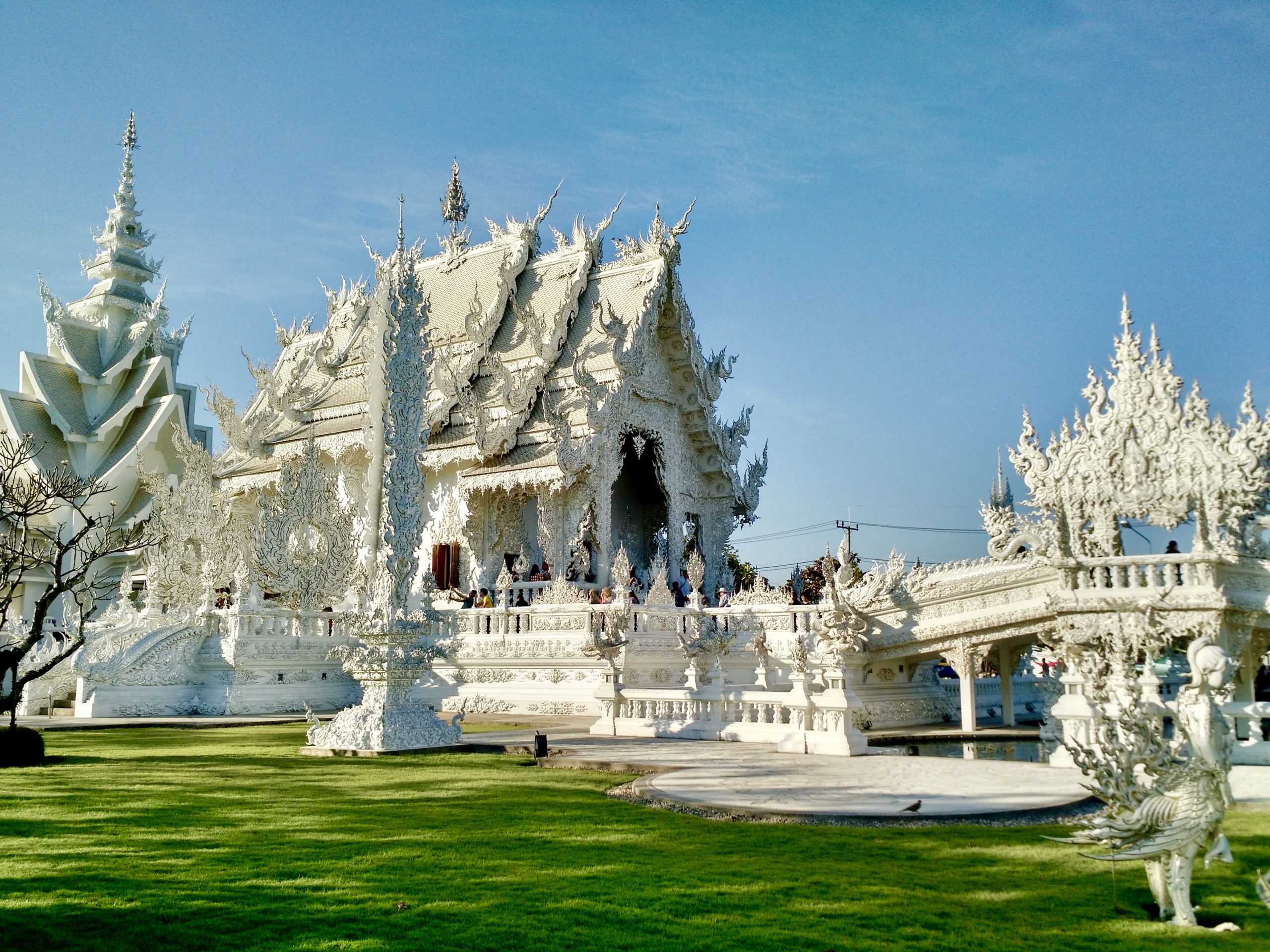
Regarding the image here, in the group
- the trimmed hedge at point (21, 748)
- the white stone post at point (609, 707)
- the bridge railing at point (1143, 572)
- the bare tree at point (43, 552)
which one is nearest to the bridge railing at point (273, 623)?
the bare tree at point (43, 552)

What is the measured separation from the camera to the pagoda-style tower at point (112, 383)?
102 ft

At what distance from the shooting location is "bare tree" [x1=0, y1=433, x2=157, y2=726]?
10.2 metres

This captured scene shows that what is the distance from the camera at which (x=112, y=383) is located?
32656mm

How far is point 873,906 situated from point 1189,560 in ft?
29.9

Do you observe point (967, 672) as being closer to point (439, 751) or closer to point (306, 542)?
point (439, 751)

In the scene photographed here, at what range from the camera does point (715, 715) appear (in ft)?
38.6

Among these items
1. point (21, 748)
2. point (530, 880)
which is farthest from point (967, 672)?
point (21, 748)

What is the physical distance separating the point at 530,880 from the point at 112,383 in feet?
106

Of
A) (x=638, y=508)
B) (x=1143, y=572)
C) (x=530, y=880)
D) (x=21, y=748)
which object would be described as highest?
(x=638, y=508)

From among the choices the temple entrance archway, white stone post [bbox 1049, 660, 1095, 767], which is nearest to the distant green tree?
the temple entrance archway

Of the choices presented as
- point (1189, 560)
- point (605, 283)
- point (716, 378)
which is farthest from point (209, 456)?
point (1189, 560)

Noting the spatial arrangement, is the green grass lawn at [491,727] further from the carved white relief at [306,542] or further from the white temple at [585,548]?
the carved white relief at [306,542]

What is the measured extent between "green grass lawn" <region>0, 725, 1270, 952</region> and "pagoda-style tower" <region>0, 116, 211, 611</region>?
25.6 meters

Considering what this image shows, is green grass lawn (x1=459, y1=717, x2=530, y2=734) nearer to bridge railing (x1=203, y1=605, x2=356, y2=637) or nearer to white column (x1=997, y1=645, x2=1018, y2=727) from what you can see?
bridge railing (x1=203, y1=605, x2=356, y2=637)
